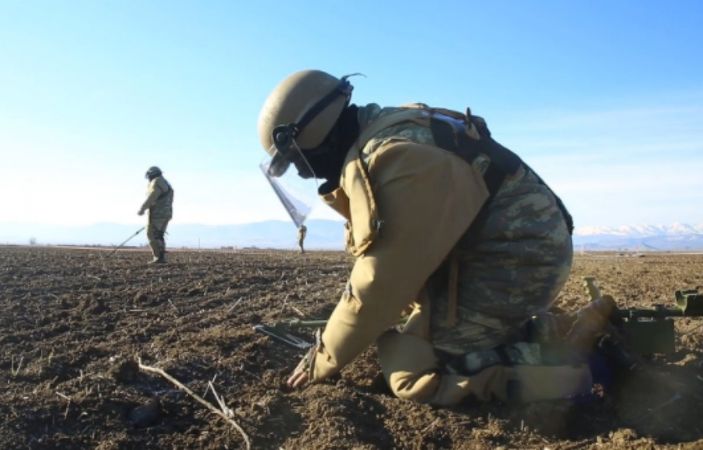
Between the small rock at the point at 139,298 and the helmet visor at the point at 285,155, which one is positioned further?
the small rock at the point at 139,298

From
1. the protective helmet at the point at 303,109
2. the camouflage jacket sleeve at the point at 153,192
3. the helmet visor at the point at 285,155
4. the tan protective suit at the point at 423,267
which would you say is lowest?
the tan protective suit at the point at 423,267

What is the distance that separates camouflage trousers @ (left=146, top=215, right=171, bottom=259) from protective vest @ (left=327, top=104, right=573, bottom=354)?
A: 11057 millimetres

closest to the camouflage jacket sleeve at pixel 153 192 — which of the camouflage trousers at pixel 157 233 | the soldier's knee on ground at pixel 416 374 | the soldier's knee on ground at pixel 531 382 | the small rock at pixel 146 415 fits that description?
the camouflage trousers at pixel 157 233

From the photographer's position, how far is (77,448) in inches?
124

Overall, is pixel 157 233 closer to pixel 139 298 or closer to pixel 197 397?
pixel 139 298

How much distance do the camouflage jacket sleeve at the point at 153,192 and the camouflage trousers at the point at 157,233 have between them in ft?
0.84

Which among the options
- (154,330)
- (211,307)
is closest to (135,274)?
(211,307)

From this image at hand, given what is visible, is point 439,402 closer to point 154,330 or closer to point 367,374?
point 367,374

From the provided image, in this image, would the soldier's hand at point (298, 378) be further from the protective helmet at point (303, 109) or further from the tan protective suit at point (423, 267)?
the protective helmet at point (303, 109)

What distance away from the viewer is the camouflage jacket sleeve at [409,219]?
319cm

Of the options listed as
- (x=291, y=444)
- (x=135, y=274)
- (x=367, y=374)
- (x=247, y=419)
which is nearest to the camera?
(x=291, y=444)

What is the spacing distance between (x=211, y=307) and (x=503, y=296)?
4187 millimetres

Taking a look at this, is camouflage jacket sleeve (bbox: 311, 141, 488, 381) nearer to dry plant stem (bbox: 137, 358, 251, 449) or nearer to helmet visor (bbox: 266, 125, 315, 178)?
helmet visor (bbox: 266, 125, 315, 178)

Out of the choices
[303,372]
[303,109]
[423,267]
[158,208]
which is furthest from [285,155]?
[158,208]
